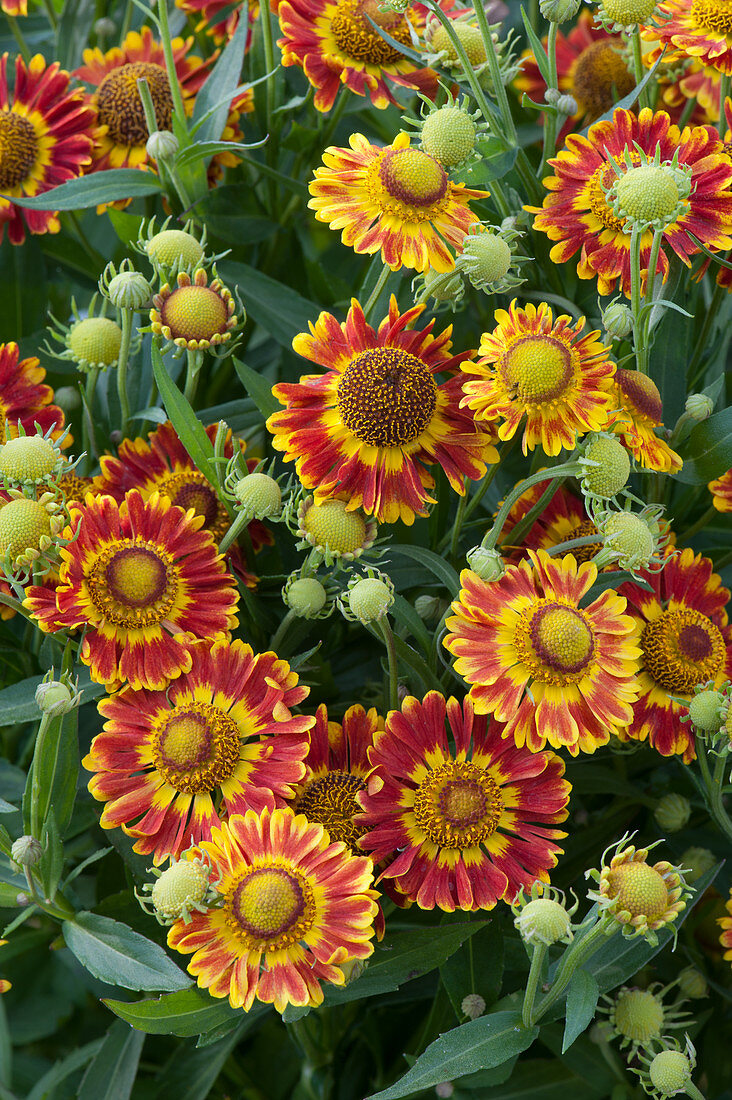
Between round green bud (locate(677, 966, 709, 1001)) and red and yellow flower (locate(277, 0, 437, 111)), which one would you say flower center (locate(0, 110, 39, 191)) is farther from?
round green bud (locate(677, 966, 709, 1001))

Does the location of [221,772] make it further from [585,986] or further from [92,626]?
[585,986]

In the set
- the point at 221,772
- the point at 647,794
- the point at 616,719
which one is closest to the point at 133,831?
the point at 221,772

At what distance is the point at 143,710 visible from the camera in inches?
28.1

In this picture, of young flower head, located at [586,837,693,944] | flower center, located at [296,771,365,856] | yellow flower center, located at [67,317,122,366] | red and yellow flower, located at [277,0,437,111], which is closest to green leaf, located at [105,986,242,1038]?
flower center, located at [296,771,365,856]

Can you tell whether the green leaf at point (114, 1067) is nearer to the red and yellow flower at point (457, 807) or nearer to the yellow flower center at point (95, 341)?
the red and yellow flower at point (457, 807)

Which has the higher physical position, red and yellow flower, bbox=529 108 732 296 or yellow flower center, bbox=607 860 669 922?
red and yellow flower, bbox=529 108 732 296

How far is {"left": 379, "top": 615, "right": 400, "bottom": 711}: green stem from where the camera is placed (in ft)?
2.16

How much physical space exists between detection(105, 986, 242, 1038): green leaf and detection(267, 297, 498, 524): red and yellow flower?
33 centimetres

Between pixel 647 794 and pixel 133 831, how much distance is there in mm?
428

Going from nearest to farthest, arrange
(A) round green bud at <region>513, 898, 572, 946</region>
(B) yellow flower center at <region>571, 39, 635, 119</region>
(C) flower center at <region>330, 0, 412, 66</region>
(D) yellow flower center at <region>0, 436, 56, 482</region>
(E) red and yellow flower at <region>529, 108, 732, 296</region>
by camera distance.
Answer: (A) round green bud at <region>513, 898, 572, 946</region> < (D) yellow flower center at <region>0, 436, 56, 482</region> < (E) red and yellow flower at <region>529, 108, 732, 296</region> < (C) flower center at <region>330, 0, 412, 66</region> < (B) yellow flower center at <region>571, 39, 635, 119</region>

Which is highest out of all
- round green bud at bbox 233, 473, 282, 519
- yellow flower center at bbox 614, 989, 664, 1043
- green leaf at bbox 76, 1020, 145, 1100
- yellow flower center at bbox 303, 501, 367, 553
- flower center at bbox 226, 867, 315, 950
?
round green bud at bbox 233, 473, 282, 519

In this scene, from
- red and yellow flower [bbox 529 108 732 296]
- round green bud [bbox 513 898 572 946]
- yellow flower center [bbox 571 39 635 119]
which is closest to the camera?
round green bud [bbox 513 898 572 946]

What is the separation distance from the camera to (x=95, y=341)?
31.5 inches

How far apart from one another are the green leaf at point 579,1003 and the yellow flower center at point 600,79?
2.65ft
